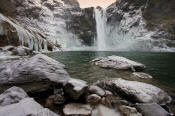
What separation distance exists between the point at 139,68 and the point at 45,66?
27.2 feet

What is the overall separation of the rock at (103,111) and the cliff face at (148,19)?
1707 inches

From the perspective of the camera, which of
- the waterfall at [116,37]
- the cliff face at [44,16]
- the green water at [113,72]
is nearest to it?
the green water at [113,72]

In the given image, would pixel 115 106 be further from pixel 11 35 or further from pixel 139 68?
pixel 11 35

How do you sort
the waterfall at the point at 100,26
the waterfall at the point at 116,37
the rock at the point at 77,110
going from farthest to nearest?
the waterfall at the point at 100,26, the waterfall at the point at 116,37, the rock at the point at 77,110

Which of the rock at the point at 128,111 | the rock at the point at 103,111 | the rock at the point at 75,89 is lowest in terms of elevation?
the rock at the point at 103,111

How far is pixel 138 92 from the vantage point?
5.57 meters

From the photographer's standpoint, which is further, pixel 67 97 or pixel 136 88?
pixel 136 88

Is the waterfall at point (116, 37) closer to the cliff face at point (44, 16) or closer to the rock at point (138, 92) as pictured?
the cliff face at point (44, 16)

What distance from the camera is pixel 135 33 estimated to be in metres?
50.2

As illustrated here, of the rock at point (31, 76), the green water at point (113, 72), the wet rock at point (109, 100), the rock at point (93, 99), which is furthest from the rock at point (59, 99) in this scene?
the green water at point (113, 72)

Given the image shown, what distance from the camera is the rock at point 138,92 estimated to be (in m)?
5.28

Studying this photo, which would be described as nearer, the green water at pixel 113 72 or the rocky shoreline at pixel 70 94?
the rocky shoreline at pixel 70 94

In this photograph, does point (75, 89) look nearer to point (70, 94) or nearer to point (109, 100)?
point (70, 94)

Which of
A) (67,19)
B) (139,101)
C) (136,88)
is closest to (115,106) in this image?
(139,101)
